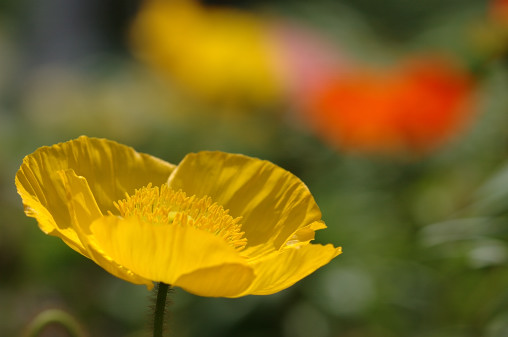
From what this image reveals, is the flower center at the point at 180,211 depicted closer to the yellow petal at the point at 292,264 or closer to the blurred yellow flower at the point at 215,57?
the yellow petal at the point at 292,264

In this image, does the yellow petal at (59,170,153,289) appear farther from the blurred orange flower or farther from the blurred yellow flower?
the blurred yellow flower

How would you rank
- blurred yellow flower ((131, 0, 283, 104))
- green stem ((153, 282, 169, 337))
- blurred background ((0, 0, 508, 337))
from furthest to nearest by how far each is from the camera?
blurred yellow flower ((131, 0, 283, 104)), blurred background ((0, 0, 508, 337)), green stem ((153, 282, 169, 337))

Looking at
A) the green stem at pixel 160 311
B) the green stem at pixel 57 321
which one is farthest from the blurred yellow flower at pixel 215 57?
the green stem at pixel 160 311

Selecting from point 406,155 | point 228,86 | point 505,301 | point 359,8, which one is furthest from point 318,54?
point 359,8

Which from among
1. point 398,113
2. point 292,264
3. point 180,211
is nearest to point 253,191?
point 180,211

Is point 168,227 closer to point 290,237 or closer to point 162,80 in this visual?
point 290,237

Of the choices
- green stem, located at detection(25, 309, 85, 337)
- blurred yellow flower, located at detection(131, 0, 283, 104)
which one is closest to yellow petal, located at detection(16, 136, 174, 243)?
green stem, located at detection(25, 309, 85, 337)
